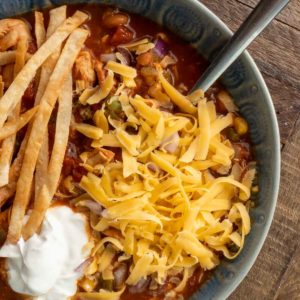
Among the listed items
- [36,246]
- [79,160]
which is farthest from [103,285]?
[79,160]

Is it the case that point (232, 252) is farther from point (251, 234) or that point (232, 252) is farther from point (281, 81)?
point (281, 81)

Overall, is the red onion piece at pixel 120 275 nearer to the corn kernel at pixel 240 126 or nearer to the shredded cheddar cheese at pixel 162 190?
the shredded cheddar cheese at pixel 162 190

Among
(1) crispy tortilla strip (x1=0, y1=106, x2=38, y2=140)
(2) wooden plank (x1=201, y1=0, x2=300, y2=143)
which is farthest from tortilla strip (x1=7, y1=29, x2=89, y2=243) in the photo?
(2) wooden plank (x1=201, y1=0, x2=300, y2=143)

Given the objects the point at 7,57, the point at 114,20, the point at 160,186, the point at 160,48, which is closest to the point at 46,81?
the point at 7,57

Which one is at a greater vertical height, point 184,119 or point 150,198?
point 184,119

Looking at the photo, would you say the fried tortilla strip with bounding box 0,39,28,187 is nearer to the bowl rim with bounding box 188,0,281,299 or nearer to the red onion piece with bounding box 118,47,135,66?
the red onion piece with bounding box 118,47,135,66

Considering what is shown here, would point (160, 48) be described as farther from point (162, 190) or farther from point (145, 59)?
point (162, 190)
